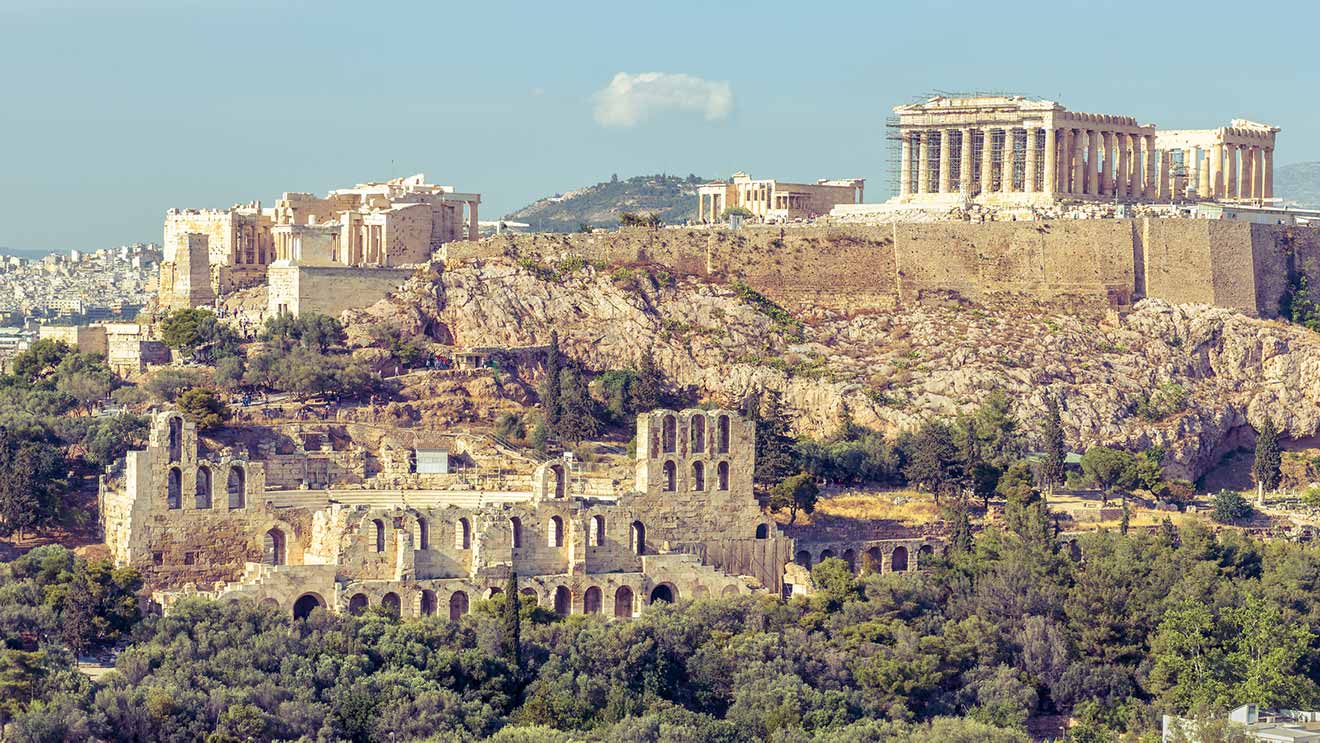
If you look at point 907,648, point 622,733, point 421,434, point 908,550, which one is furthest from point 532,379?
point 622,733

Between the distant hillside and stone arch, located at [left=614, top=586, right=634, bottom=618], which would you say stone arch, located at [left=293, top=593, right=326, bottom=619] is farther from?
the distant hillside

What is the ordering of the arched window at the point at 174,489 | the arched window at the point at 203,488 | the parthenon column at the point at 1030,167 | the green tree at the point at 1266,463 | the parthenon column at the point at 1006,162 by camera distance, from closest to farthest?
1. the arched window at the point at 174,489
2. the arched window at the point at 203,488
3. the green tree at the point at 1266,463
4. the parthenon column at the point at 1030,167
5. the parthenon column at the point at 1006,162

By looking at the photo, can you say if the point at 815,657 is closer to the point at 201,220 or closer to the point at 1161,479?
the point at 1161,479

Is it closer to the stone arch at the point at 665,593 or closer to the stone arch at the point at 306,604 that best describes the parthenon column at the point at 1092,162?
the stone arch at the point at 665,593

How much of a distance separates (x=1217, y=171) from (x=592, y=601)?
Result: 50612mm

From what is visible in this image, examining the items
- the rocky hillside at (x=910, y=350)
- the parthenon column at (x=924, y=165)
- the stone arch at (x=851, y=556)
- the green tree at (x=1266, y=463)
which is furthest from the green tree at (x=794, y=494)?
the parthenon column at (x=924, y=165)

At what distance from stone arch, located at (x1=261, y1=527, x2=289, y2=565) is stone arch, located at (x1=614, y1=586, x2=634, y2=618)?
7.61m

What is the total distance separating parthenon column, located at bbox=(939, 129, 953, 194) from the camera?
10025 centimetres

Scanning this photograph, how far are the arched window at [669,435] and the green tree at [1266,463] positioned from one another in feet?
74.3

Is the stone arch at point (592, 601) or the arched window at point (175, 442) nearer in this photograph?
the arched window at point (175, 442)

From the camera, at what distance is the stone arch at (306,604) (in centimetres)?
6147

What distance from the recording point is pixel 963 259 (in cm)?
9338

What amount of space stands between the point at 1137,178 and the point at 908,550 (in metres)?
35.8

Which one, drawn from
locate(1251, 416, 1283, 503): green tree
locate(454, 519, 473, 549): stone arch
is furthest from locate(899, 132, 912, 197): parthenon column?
locate(454, 519, 473, 549): stone arch
